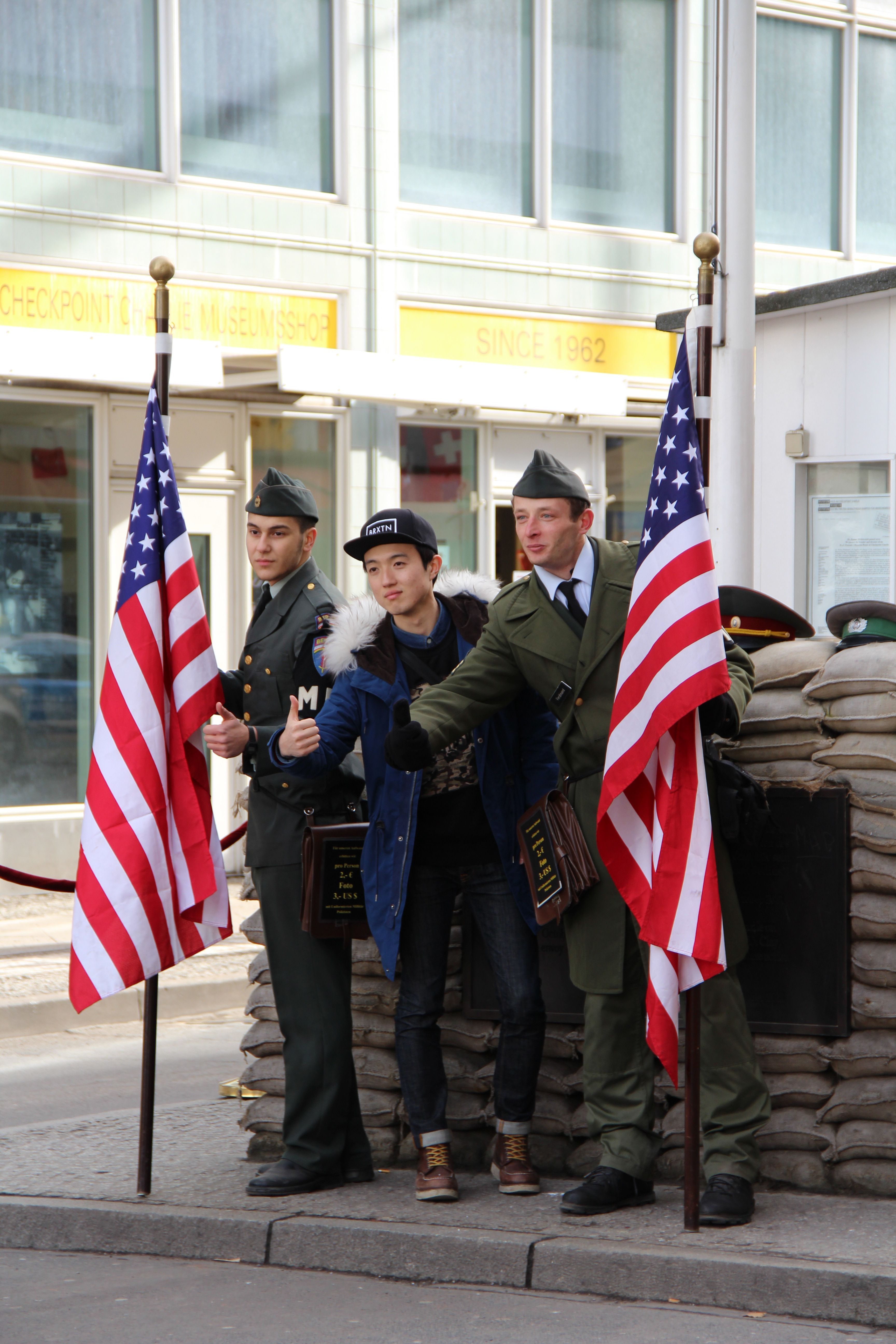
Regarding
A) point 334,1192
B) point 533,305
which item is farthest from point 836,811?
point 533,305

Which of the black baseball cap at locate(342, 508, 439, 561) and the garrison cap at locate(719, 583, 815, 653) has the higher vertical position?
the black baseball cap at locate(342, 508, 439, 561)

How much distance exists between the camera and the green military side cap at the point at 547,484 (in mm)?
5184

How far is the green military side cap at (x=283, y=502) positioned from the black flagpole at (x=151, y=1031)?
0.37 meters

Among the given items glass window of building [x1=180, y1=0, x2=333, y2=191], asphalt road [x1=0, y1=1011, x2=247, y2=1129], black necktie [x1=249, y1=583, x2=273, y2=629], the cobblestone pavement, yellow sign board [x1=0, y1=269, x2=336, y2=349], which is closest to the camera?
the cobblestone pavement

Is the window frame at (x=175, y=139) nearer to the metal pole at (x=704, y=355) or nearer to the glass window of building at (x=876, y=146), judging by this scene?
the glass window of building at (x=876, y=146)

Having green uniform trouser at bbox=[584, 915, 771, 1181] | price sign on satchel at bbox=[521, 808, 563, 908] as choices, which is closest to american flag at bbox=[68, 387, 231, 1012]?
price sign on satchel at bbox=[521, 808, 563, 908]

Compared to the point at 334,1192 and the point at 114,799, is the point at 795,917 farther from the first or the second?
the point at 114,799

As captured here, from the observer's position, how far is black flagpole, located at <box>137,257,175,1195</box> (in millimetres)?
5566

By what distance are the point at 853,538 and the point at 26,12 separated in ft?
22.0

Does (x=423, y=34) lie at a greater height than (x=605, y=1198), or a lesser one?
greater

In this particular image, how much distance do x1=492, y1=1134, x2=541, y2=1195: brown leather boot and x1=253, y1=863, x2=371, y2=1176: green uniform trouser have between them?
502mm

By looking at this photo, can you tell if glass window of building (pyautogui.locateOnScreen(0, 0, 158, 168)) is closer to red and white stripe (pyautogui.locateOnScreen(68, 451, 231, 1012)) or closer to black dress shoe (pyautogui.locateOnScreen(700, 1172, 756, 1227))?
red and white stripe (pyautogui.locateOnScreen(68, 451, 231, 1012))

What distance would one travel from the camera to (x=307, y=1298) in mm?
4828

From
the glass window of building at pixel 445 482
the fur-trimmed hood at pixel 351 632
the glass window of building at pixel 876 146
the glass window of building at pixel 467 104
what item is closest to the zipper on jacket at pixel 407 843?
the fur-trimmed hood at pixel 351 632
